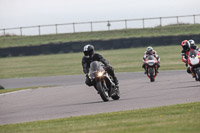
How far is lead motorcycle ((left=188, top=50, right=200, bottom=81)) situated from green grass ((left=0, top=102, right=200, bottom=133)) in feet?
19.7

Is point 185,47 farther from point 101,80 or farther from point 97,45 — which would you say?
point 97,45

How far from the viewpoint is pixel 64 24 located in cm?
6219

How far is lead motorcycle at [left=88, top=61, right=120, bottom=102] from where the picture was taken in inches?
549

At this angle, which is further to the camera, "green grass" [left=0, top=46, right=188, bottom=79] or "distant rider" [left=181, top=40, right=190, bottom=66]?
"green grass" [left=0, top=46, right=188, bottom=79]

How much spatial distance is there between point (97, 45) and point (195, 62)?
31.3 meters

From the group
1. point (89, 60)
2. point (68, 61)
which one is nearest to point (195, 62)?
point (89, 60)

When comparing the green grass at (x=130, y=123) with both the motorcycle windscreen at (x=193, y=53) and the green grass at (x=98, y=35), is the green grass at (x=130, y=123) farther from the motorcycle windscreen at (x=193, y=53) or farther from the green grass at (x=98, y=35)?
the green grass at (x=98, y=35)

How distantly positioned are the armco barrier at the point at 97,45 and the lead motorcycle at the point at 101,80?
31.1 m

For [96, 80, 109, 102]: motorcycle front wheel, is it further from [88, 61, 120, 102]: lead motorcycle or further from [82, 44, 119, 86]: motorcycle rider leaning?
[82, 44, 119, 86]: motorcycle rider leaning

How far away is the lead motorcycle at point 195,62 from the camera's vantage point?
17.4 metres

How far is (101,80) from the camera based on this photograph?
1408 centimetres

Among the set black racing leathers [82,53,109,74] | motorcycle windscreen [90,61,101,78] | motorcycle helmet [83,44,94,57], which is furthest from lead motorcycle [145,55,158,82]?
motorcycle windscreen [90,61,101,78]

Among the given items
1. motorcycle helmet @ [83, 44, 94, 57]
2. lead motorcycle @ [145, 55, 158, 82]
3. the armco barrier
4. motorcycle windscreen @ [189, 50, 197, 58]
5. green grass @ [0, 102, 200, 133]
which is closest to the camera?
green grass @ [0, 102, 200, 133]

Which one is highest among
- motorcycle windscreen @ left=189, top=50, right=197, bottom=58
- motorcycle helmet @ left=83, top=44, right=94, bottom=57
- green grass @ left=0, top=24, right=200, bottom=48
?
motorcycle helmet @ left=83, top=44, right=94, bottom=57
